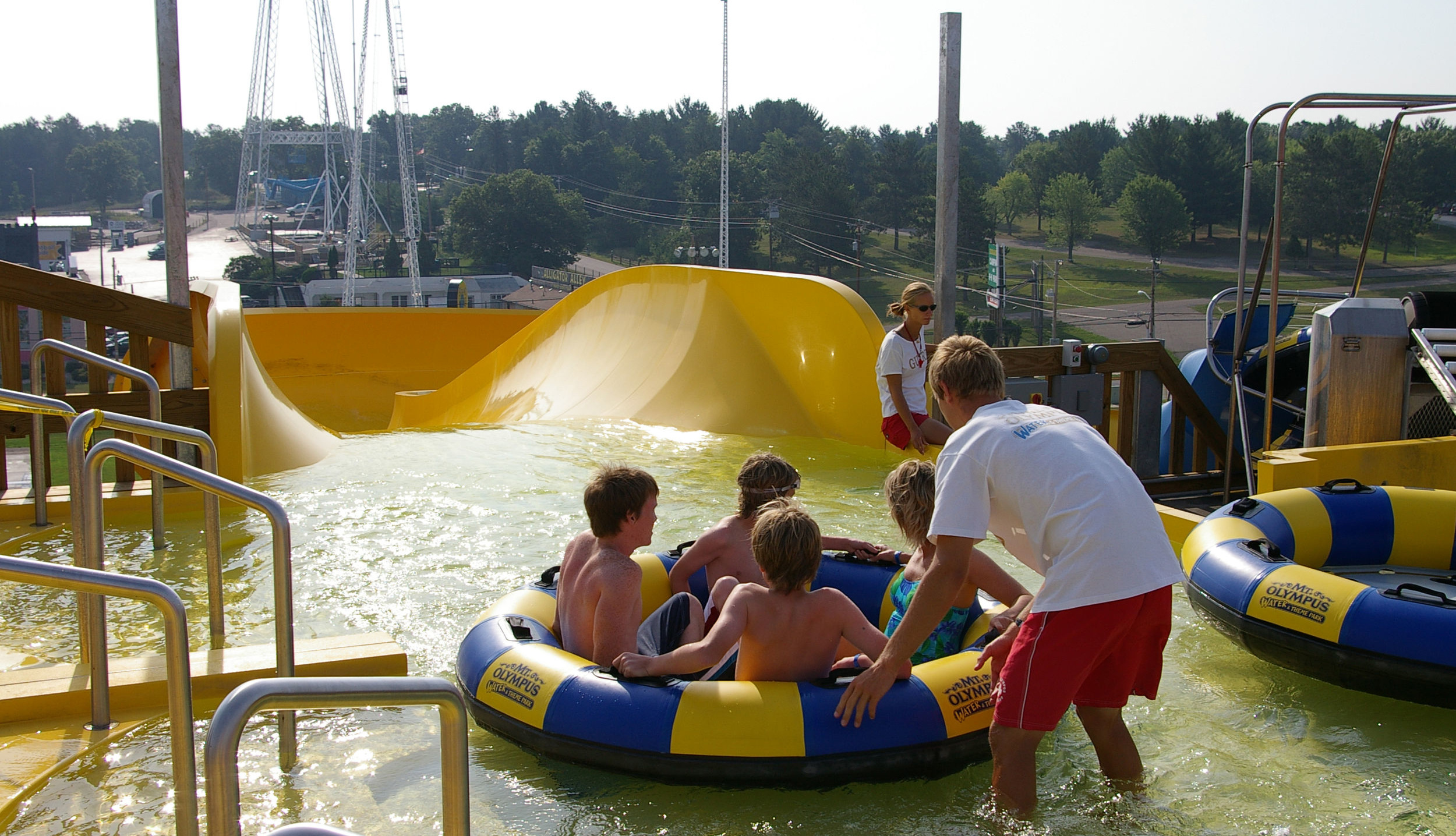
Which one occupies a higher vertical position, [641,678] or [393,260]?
[393,260]

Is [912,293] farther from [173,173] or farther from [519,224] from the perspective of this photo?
[519,224]

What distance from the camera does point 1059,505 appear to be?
2.77 metres

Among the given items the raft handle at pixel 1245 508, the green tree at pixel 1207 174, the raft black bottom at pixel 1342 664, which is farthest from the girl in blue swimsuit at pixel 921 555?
the green tree at pixel 1207 174

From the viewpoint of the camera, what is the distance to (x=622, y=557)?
355 cm

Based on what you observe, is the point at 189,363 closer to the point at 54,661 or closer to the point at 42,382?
the point at 42,382

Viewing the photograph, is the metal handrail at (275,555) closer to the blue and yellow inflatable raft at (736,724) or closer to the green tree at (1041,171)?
the blue and yellow inflatable raft at (736,724)

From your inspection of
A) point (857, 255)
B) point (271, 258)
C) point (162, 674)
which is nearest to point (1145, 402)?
point (162, 674)

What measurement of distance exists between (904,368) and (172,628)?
5.25 metres

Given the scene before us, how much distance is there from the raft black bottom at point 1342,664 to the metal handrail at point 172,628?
388cm

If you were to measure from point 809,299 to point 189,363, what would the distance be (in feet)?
17.3

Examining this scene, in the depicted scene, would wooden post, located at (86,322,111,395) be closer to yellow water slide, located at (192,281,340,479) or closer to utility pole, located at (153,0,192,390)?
utility pole, located at (153,0,192,390)

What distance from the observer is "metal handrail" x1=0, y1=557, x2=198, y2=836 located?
2043mm

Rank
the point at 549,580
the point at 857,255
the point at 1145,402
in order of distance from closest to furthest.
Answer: the point at 549,580 < the point at 1145,402 < the point at 857,255

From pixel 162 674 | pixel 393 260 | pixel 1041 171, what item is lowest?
pixel 162 674
